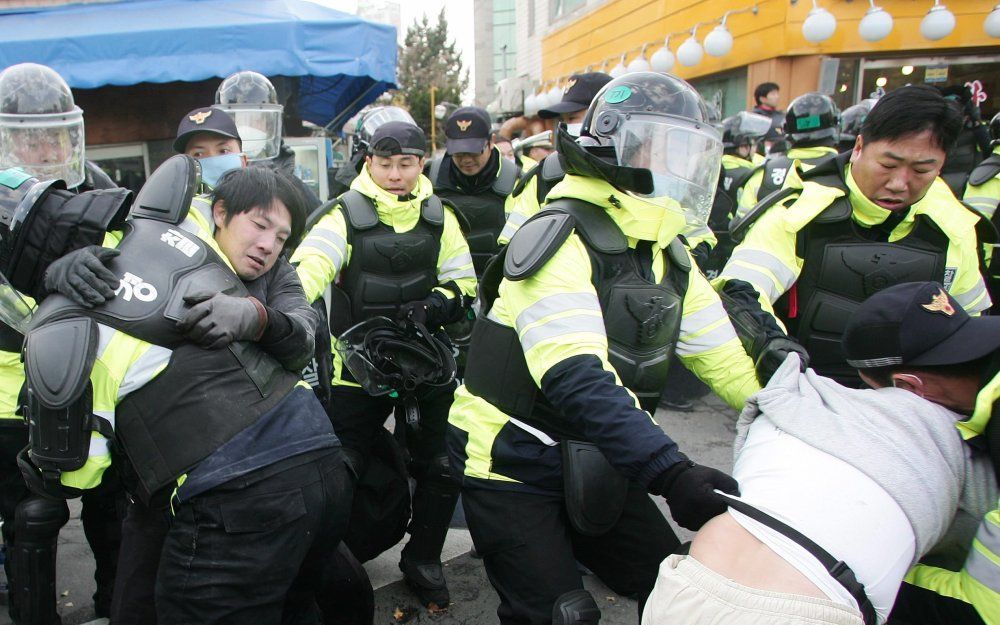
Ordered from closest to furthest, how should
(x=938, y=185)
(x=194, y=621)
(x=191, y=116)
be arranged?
(x=194, y=621)
(x=938, y=185)
(x=191, y=116)

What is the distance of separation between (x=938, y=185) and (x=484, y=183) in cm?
277

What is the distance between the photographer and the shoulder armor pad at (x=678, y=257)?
7.32 feet

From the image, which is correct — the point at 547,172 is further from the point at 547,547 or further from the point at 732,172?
the point at 732,172

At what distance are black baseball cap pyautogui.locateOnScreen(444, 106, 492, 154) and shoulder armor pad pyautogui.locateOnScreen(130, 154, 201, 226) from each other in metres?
2.87

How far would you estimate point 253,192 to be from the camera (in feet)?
7.12

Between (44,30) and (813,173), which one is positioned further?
(44,30)

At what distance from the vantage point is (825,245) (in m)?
2.71

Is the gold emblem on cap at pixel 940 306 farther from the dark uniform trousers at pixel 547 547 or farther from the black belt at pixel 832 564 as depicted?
the dark uniform trousers at pixel 547 547

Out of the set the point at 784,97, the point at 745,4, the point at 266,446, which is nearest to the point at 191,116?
the point at 266,446

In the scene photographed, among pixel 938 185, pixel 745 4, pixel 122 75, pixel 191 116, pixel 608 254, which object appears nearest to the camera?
pixel 608 254

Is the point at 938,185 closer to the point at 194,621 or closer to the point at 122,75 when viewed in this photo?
the point at 194,621

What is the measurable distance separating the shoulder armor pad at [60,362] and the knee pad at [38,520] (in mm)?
992

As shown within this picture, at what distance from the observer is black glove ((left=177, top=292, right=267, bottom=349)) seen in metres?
1.79

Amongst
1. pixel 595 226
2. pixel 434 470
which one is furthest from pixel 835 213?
pixel 434 470
